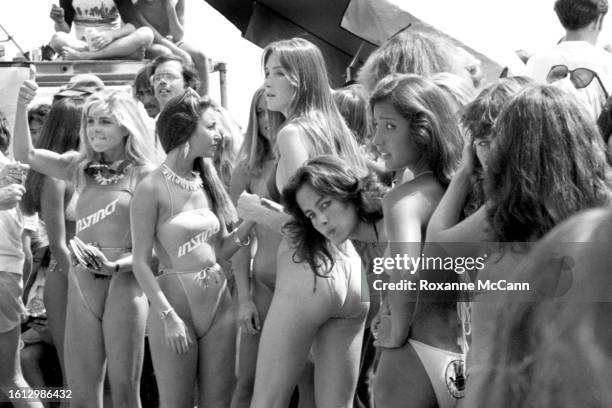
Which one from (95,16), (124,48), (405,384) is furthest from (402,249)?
(95,16)

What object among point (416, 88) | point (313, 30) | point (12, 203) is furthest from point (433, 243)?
point (313, 30)

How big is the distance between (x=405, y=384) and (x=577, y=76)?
5.56 ft

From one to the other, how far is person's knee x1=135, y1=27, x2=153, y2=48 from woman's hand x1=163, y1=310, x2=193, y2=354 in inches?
136

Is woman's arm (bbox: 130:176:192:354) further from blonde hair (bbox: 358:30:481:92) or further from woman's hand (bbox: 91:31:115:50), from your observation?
woman's hand (bbox: 91:31:115:50)

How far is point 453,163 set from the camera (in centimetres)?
334

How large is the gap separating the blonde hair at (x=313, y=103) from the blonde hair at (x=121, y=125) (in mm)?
933

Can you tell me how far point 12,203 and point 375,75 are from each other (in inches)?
68.4

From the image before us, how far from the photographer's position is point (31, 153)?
4.95 m

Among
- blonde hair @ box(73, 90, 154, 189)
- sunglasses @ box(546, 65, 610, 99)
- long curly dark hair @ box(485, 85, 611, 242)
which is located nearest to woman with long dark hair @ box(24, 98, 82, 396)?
blonde hair @ box(73, 90, 154, 189)

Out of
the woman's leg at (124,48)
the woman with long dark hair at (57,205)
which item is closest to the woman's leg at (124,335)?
the woman with long dark hair at (57,205)

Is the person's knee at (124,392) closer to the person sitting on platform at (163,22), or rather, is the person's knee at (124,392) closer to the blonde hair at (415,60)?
the blonde hair at (415,60)

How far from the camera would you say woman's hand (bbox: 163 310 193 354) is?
433 centimetres

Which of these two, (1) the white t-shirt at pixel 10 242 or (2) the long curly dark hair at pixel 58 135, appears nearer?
(1) the white t-shirt at pixel 10 242

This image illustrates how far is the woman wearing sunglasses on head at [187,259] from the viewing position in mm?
4395
